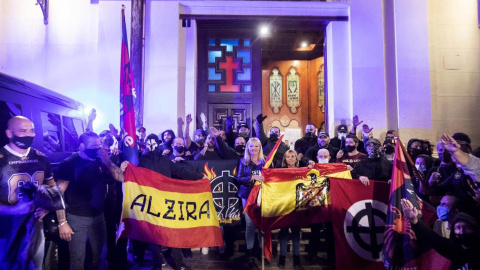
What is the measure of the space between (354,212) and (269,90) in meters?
11.3

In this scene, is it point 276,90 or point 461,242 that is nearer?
point 461,242

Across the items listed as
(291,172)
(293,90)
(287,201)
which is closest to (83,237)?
(287,201)

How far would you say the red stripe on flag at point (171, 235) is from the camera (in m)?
4.41

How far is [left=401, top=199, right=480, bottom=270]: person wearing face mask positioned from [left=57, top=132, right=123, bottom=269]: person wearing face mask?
3.95 metres

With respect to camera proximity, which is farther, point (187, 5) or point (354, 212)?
point (187, 5)

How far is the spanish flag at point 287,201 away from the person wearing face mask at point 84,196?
7.20 ft

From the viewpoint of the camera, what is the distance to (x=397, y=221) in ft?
12.8

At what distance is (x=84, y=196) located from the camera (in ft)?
13.1

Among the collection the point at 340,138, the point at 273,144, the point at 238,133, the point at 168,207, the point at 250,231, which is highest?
the point at 238,133

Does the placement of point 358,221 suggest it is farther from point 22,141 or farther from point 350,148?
point 22,141

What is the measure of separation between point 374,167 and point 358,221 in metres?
0.98

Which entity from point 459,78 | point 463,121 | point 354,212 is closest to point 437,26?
point 459,78

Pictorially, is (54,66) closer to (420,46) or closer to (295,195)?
(295,195)

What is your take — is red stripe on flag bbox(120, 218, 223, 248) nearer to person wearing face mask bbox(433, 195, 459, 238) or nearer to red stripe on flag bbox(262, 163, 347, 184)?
red stripe on flag bbox(262, 163, 347, 184)
